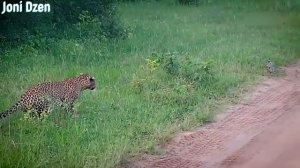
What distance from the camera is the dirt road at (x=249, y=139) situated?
5078 millimetres

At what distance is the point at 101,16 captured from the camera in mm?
5730

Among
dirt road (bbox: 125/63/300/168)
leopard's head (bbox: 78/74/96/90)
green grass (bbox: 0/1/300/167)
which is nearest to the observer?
green grass (bbox: 0/1/300/167)

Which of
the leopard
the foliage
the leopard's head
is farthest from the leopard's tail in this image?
the leopard's head

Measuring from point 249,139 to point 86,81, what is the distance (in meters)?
1.54

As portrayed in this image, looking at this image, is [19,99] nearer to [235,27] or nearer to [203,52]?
[203,52]

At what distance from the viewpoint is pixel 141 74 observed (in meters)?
6.02

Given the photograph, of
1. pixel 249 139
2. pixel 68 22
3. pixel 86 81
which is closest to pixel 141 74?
pixel 86 81

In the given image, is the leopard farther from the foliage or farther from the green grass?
the foliage

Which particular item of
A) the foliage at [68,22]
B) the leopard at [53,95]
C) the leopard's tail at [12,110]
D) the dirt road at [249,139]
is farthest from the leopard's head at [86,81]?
the dirt road at [249,139]

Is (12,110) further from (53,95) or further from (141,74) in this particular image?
(141,74)

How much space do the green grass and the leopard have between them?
0.06 meters

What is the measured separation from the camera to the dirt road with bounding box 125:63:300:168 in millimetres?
5078

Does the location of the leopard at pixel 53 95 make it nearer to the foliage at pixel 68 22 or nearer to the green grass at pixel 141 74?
the green grass at pixel 141 74

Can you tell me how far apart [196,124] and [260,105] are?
0.91 metres
